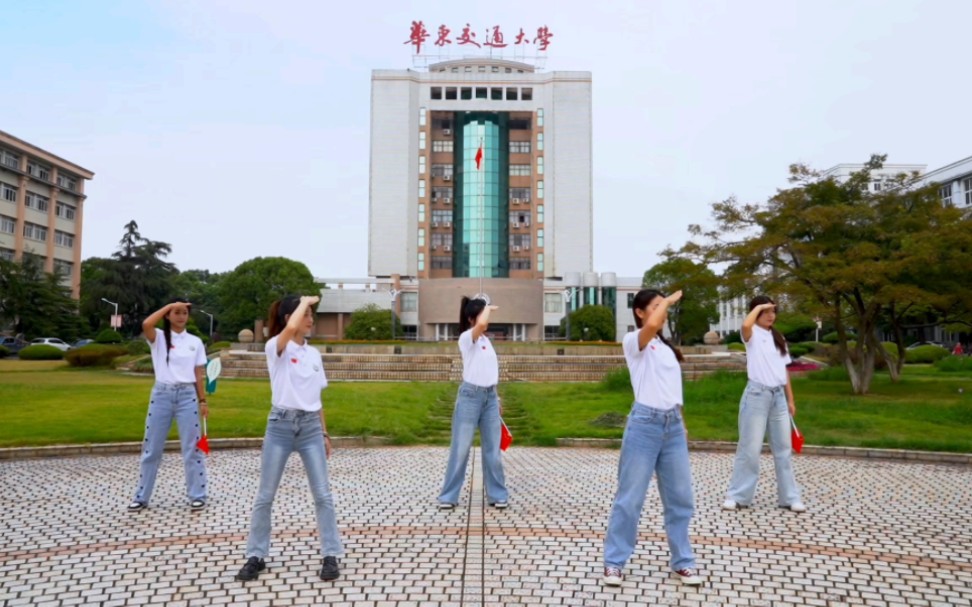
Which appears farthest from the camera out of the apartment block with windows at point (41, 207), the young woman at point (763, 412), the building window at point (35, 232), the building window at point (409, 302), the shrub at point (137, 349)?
the building window at point (409, 302)

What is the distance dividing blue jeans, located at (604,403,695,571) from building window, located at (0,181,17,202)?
221 ft

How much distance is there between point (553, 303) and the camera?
6538 cm

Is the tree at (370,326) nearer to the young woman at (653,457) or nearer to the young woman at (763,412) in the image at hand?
the young woman at (763,412)

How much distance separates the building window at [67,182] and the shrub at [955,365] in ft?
226

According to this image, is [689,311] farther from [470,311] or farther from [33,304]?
[470,311]

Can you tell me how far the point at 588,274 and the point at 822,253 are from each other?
4711 centimetres

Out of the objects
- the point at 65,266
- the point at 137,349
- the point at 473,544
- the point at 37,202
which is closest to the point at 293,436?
the point at 473,544

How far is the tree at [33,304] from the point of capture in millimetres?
42200

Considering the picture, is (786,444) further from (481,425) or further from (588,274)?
(588,274)

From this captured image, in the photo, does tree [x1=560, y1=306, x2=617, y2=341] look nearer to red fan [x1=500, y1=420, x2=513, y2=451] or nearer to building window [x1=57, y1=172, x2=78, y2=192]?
building window [x1=57, y1=172, x2=78, y2=192]

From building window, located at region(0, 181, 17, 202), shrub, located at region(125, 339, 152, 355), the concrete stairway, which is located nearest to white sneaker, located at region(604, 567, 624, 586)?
the concrete stairway

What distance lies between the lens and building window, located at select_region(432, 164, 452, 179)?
70250 millimetres

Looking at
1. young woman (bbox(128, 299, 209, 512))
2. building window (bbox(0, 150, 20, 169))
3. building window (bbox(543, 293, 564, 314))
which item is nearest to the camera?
young woman (bbox(128, 299, 209, 512))

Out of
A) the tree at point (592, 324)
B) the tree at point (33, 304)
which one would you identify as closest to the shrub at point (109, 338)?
the tree at point (33, 304)
